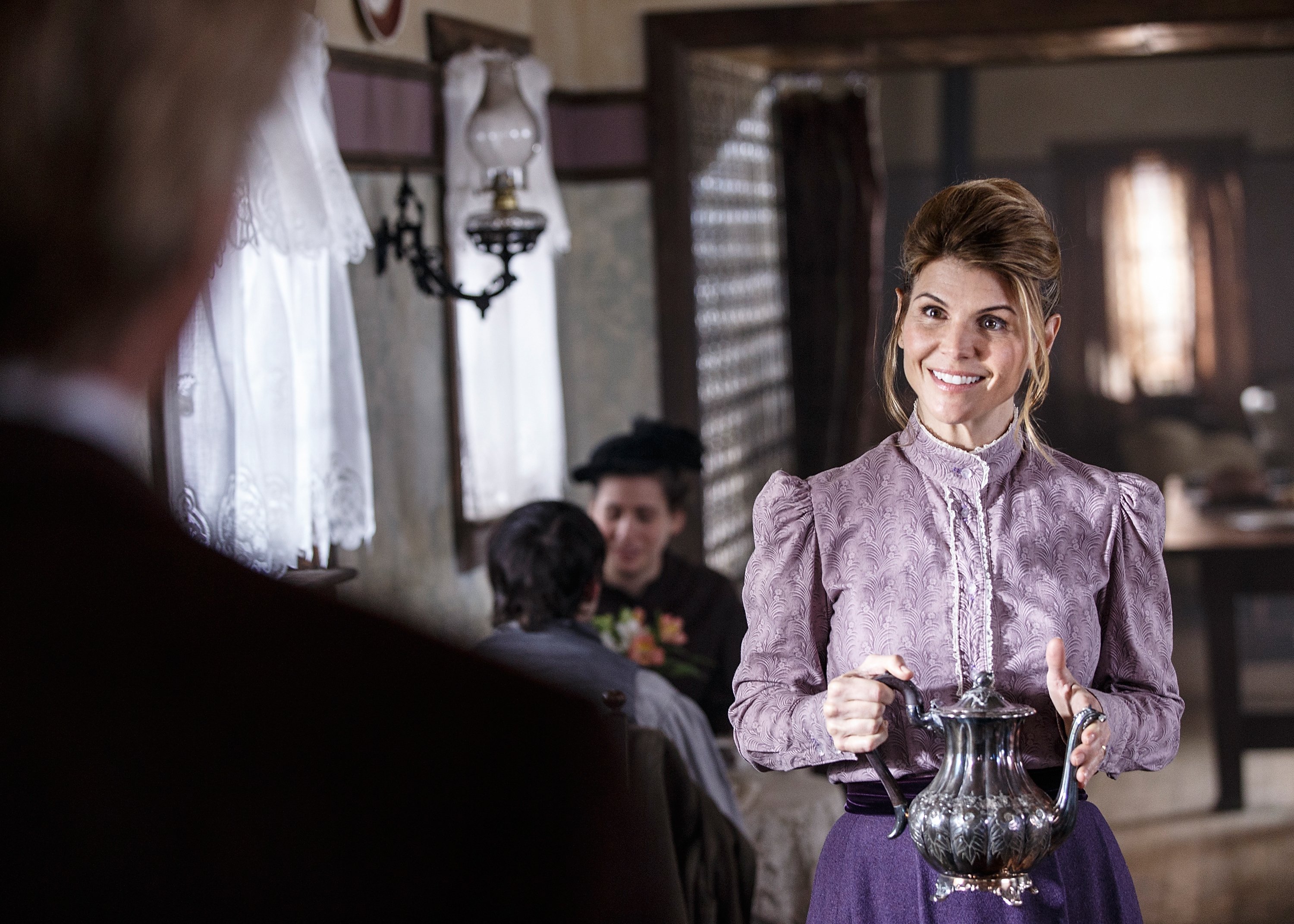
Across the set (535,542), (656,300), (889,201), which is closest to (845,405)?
(656,300)

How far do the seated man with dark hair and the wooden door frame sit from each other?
1.68 metres

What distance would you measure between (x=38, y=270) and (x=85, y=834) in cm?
16

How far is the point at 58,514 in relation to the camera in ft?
1.33

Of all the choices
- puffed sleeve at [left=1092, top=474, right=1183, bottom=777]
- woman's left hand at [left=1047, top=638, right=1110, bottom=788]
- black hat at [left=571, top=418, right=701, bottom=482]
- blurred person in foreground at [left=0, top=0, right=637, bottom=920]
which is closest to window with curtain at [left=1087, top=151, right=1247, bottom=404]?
black hat at [left=571, top=418, right=701, bottom=482]

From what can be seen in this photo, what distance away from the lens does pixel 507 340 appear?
377 cm

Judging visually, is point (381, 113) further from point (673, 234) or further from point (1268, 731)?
point (1268, 731)

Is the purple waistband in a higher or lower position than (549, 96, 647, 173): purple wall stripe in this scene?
lower

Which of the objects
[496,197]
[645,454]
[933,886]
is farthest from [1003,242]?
[645,454]

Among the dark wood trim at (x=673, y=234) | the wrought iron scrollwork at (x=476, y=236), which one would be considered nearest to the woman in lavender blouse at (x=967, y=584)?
the wrought iron scrollwork at (x=476, y=236)

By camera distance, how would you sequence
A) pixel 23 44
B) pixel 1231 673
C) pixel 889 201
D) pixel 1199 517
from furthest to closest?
pixel 889 201
pixel 1199 517
pixel 1231 673
pixel 23 44

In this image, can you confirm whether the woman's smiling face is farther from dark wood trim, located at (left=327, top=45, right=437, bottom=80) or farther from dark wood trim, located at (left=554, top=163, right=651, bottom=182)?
dark wood trim, located at (left=554, top=163, right=651, bottom=182)

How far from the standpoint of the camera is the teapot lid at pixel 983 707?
3.91ft

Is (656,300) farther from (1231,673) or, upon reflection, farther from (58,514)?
(58,514)

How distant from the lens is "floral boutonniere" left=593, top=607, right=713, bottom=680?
105 inches
